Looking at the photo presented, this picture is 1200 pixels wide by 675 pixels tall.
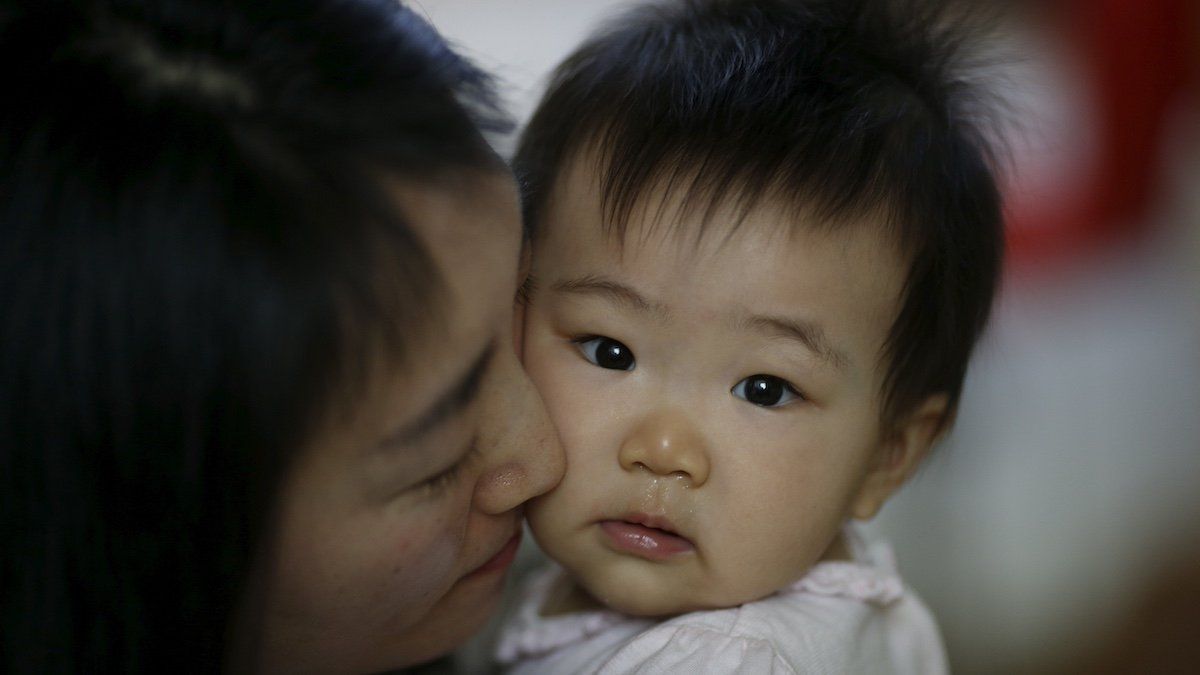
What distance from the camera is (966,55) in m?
1.19

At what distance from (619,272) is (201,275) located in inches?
16.5

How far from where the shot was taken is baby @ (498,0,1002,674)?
0.94 m

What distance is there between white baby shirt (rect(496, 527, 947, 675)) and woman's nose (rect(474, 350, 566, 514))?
0.63 ft

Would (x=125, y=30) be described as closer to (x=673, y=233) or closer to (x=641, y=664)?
(x=673, y=233)

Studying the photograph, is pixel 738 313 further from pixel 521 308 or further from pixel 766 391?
pixel 521 308

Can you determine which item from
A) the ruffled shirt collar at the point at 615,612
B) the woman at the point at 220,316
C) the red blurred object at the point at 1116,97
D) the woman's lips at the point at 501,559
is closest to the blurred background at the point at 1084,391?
the red blurred object at the point at 1116,97

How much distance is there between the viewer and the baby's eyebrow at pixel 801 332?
93 cm

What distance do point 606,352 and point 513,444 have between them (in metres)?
0.16

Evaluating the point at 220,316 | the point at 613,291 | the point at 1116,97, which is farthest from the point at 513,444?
the point at 1116,97

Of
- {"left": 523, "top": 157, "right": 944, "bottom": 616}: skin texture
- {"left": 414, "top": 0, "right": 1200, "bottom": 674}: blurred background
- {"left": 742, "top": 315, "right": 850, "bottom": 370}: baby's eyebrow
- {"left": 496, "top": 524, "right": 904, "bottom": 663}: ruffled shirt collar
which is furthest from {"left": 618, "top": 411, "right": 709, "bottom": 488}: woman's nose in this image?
{"left": 414, "top": 0, "right": 1200, "bottom": 674}: blurred background

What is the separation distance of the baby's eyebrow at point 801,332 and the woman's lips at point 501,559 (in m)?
0.30

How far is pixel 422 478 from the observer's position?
78cm

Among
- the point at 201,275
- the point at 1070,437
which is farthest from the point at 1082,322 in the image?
the point at 201,275

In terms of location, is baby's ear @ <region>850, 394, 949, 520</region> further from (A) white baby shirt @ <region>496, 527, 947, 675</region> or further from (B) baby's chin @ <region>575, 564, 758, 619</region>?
(B) baby's chin @ <region>575, 564, 758, 619</region>
